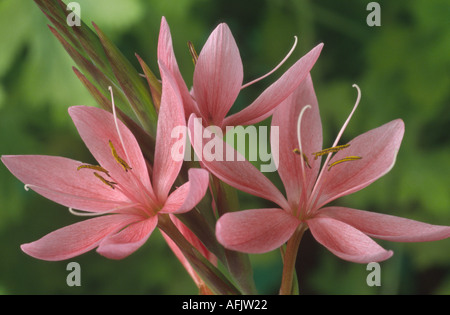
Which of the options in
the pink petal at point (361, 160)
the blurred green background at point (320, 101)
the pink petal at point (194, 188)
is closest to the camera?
the pink petal at point (194, 188)

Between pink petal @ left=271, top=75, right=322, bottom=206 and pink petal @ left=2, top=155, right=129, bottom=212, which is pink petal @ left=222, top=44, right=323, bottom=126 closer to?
pink petal @ left=271, top=75, right=322, bottom=206

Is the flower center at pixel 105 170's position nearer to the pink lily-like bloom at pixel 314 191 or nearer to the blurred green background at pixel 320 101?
the pink lily-like bloom at pixel 314 191

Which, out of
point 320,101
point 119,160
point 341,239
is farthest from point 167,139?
point 320,101

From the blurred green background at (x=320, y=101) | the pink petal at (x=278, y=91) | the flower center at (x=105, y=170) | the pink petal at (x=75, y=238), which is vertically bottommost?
the pink petal at (x=75, y=238)

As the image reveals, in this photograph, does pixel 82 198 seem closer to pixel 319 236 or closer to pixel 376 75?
pixel 319 236

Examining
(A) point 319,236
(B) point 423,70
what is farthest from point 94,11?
(A) point 319,236

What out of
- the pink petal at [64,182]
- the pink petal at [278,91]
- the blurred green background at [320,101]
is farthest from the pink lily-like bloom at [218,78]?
the blurred green background at [320,101]
